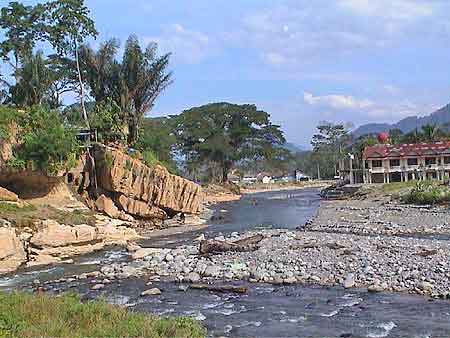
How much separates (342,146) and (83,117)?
78560 mm

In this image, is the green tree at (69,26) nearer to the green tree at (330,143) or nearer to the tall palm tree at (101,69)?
the tall palm tree at (101,69)

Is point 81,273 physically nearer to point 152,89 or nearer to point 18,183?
point 18,183

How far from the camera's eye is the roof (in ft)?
224

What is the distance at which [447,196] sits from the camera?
4481cm

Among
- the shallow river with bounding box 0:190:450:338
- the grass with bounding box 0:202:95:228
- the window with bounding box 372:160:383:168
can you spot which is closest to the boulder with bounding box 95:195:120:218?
the grass with bounding box 0:202:95:228

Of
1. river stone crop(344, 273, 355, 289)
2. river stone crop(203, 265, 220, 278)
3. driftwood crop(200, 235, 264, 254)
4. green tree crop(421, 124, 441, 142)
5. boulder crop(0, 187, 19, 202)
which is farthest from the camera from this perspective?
green tree crop(421, 124, 441, 142)

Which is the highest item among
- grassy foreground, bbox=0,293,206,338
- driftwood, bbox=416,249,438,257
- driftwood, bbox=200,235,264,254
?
grassy foreground, bbox=0,293,206,338

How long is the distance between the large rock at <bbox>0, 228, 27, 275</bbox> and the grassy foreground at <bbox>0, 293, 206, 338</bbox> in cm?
1327

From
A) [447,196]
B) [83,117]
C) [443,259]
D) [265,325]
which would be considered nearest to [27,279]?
[265,325]

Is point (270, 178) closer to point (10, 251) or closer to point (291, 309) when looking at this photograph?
point (10, 251)

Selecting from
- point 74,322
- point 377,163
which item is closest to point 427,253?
point 74,322

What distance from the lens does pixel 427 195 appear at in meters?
46.9

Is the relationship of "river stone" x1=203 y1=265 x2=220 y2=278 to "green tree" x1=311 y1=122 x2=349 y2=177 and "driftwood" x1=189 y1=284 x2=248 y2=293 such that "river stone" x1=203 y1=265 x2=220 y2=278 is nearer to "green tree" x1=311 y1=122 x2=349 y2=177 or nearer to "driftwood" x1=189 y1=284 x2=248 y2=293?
"driftwood" x1=189 y1=284 x2=248 y2=293

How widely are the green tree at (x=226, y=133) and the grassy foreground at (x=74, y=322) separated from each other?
72604 millimetres
